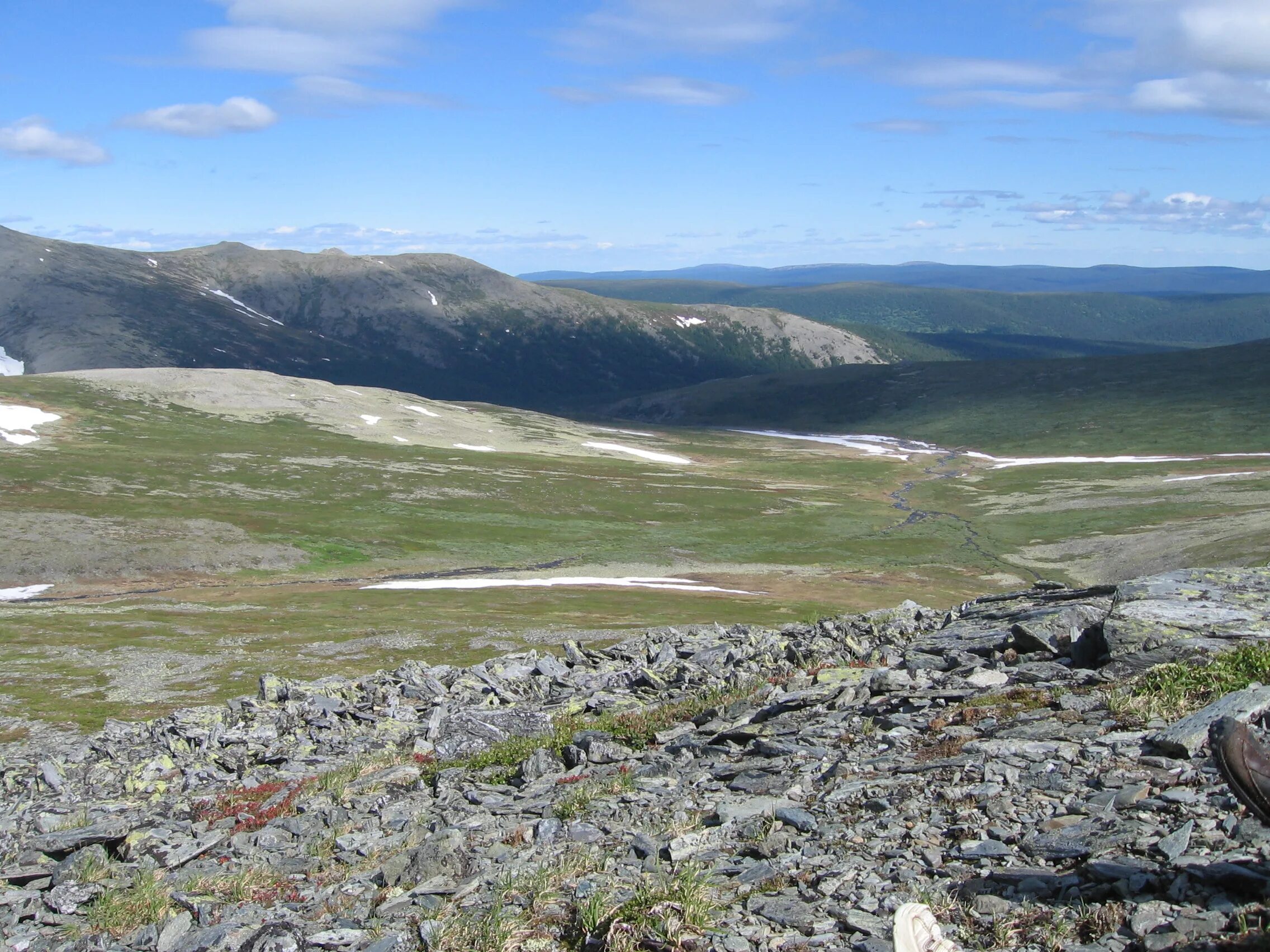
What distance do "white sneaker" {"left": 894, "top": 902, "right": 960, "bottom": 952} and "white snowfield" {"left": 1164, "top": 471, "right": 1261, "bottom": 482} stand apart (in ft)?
500

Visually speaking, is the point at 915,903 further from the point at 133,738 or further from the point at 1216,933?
the point at 133,738

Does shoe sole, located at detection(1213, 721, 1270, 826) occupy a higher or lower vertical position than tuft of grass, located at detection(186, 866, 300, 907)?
higher

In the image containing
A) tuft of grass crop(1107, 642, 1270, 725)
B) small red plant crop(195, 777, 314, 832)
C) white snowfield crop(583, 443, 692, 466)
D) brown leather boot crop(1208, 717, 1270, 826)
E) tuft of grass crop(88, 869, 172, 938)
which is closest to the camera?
brown leather boot crop(1208, 717, 1270, 826)

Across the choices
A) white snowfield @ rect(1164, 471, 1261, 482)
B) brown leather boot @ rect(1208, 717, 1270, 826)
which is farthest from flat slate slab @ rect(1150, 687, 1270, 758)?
white snowfield @ rect(1164, 471, 1261, 482)

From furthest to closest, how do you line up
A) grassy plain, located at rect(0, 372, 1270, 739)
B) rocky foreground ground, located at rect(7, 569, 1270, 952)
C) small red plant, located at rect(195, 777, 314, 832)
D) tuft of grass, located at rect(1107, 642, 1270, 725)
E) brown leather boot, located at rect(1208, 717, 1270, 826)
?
grassy plain, located at rect(0, 372, 1270, 739), small red plant, located at rect(195, 777, 314, 832), tuft of grass, located at rect(1107, 642, 1270, 725), rocky foreground ground, located at rect(7, 569, 1270, 952), brown leather boot, located at rect(1208, 717, 1270, 826)

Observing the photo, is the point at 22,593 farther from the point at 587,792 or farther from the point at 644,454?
A: the point at 644,454

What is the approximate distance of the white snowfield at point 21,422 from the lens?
422ft

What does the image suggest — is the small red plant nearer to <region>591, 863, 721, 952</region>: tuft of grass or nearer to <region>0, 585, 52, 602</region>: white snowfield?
<region>591, 863, 721, 952</region>: tuft of grass

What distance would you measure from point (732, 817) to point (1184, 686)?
7.65 meters

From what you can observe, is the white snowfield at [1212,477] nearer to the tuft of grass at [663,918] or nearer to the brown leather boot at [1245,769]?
the brown leather boot at [1245,769]

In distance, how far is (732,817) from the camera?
45.8ft

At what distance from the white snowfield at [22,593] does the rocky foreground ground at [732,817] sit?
59022mm

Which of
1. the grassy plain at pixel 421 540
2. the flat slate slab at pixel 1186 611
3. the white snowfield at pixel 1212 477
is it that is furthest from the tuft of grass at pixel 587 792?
the white snowfield at pixel 1212 477

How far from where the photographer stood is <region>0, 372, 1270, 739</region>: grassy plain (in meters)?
60.6
